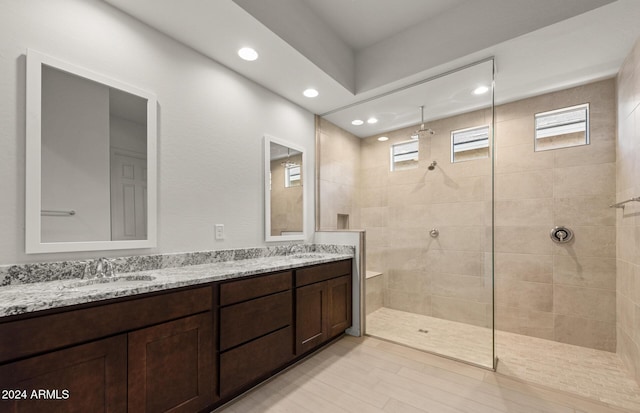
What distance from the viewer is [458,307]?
2.75m

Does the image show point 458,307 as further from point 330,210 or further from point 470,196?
point 330,210

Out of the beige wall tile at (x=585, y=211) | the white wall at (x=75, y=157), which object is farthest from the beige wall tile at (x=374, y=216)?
the white wall at (x=75, y=157)

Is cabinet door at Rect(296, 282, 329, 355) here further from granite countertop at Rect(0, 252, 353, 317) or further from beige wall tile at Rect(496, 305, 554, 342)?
beige wall tile at Rect(496, 305, 554, 342)

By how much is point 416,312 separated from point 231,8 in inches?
123

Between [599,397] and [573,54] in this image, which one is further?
[573,54]

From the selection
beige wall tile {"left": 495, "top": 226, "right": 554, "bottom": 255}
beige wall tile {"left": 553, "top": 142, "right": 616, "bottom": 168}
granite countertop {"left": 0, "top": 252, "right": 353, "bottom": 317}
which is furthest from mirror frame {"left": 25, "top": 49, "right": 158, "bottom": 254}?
beige wall tile {"left": 553, "top": 142, "right": 616, "bottom": 168}

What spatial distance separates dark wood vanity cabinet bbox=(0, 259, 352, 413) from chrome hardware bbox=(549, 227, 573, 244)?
2.47m

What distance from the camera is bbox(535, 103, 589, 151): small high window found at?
275cm

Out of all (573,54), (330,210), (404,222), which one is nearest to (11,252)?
(330,210)

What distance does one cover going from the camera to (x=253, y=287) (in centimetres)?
193

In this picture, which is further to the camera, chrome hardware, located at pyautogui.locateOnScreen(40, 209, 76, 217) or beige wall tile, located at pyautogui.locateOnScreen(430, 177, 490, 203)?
beige wall tile, located at pyautogui.locateOnScreen(430, 177, 490, 203)

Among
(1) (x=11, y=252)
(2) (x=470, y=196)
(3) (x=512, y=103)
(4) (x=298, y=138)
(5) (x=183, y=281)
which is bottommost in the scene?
(5) (x=183, y=281)

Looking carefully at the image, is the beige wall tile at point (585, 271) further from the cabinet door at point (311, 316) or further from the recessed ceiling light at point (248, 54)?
the recessed ceiling light at point (248, 54)

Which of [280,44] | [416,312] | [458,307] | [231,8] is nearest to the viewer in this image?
[231,8]
